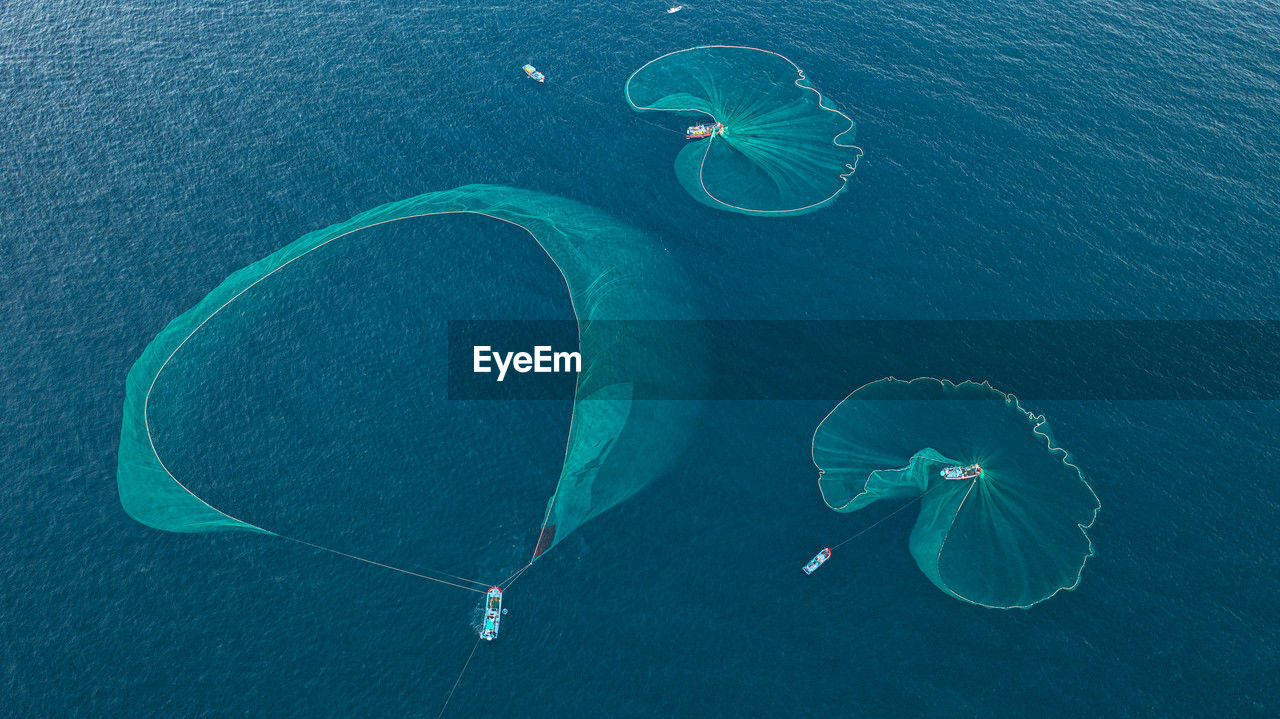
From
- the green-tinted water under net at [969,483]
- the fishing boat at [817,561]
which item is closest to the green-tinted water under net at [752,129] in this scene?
the green-tinted water under net at [969,483]

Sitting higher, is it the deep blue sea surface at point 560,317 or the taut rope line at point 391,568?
the deep blue sea surface at point 560,317

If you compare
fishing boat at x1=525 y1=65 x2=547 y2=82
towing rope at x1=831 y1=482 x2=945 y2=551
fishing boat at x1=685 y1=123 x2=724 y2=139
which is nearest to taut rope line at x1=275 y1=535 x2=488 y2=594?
towing rope at x1=831 y1=482 x2=945 y2=551

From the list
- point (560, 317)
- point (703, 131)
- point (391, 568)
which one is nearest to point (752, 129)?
point (703, 131)

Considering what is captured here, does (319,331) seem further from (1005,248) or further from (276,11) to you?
(1005,248)

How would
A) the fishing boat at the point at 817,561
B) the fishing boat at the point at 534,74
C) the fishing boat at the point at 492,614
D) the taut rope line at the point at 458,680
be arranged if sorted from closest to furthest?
the taut rope line at the point at 458,680 → the fishing boat at the point at 492,614 → the fishing boat at the point at 817,561 → the fishing boat at the point at 534,74

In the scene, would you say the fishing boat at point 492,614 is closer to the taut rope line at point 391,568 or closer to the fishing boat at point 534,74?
the taut rope line at point 391,568

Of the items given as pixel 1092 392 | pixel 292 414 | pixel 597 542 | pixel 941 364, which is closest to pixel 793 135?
pixel 941 364

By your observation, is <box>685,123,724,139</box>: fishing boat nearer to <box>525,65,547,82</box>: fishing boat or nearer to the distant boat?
<box>525,65,547,82</box>: fishing boat
